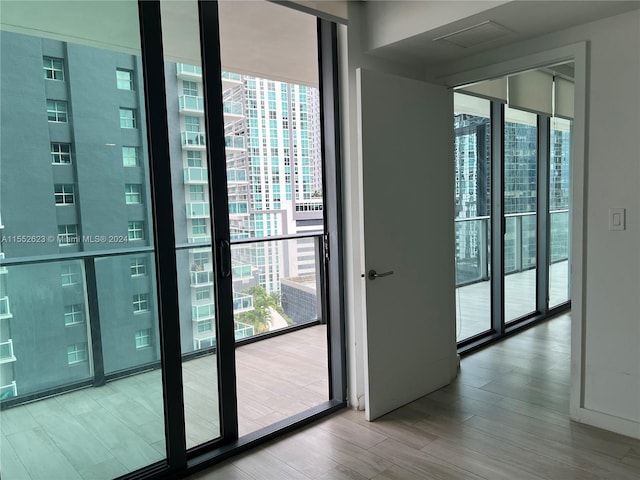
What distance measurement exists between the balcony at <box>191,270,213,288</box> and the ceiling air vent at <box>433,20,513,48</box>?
1.89 m

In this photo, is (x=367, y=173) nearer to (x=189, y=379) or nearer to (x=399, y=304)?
(x=399, y=304)

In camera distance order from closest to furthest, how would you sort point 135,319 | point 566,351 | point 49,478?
1. point 49,478
2. point 135,319
3. point 566,351

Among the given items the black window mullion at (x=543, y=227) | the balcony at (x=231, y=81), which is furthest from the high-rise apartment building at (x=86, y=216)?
the black window mullion at (x=543, y=227)

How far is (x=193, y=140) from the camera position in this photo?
2289 mm

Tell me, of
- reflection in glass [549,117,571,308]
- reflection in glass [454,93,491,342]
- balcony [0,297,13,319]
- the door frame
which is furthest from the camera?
reflection in glass [549,117,571,308]

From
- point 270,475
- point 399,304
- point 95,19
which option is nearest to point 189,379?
point 270,475

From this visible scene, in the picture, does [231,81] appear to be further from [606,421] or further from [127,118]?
[606,421]

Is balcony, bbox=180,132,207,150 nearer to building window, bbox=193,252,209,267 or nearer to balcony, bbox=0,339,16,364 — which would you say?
building window, bbox=193,252,209,267

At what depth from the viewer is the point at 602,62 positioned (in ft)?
8.24

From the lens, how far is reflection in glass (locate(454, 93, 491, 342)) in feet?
13.3

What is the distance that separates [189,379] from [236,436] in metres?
0.48

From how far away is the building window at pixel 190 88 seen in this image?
225cm

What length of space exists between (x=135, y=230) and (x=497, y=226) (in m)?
3.44

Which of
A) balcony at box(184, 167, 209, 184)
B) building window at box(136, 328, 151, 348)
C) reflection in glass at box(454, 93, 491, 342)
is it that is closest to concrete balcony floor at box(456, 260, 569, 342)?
reflection in glass at box(454, 93, 491, 342)
